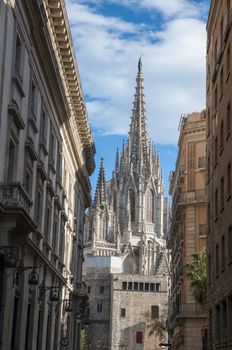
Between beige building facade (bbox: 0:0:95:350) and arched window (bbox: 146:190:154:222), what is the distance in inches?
4752

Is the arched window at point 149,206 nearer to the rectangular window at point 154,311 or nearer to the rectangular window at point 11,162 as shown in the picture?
the rectangular window at point 154,311

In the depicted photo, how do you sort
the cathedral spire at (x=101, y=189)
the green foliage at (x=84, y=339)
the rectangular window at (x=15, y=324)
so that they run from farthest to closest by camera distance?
1. the cathedral spire at (x=101, y=189)
2. the green foliage at (x=84, y=339)
3. the rectangular window at (x=15, y=324)

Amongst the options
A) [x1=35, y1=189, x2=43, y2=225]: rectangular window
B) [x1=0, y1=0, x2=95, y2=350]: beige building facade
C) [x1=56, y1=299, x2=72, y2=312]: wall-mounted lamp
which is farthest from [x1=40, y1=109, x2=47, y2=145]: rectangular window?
[x1=56, y1=299, x2=72, y2=312]: wall-mounted lamp

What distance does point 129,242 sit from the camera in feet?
517

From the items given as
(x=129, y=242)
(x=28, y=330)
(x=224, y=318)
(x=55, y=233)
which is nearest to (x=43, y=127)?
(x=55, y=233)

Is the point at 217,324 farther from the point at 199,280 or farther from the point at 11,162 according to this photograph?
the point at 11,162

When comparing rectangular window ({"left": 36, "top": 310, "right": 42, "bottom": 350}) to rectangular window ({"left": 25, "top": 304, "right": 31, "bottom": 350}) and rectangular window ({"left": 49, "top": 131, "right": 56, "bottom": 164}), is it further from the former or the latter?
rectangular window ({"left": 49, "top": 131, "right": 56, "bottom": 164})

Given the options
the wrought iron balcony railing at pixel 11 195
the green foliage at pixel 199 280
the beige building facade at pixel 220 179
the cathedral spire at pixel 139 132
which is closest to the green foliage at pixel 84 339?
the green foliage at pixel 199 280

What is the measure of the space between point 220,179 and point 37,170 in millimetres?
9100

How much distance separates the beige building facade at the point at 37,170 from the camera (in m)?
21.9

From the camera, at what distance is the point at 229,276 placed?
94.3ft

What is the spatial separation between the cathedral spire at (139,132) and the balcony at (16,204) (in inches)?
5879

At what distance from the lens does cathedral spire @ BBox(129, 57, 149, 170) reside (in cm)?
17350

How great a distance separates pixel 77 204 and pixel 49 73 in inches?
757
